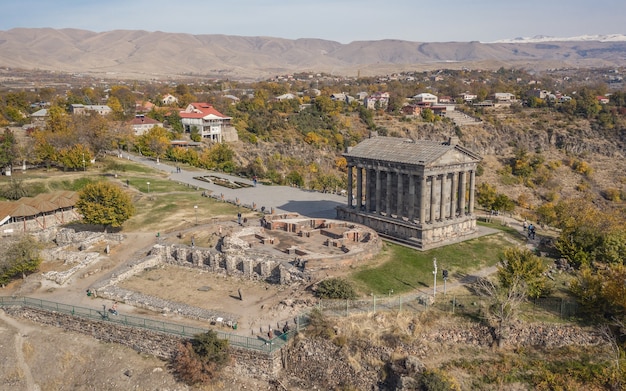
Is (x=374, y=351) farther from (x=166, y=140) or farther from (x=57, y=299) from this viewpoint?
(x=166, y=140)

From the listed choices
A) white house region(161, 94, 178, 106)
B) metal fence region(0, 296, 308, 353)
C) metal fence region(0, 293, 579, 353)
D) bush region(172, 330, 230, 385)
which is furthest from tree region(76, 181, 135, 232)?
white house region(161, 94, 178, 106)

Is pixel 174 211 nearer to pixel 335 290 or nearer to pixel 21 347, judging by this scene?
pixel 21 347

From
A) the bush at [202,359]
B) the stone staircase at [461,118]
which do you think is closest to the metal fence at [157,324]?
the bush at [202,359]

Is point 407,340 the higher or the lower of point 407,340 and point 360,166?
the lower

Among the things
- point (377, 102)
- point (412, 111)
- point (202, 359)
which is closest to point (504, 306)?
point (202, 359)

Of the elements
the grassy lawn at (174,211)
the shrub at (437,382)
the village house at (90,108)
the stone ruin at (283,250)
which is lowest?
the shrub at (437,382)

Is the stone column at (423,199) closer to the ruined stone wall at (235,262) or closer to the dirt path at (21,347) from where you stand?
the ruined stone wall at (235,262)

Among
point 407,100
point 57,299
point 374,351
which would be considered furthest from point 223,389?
point 407,100
